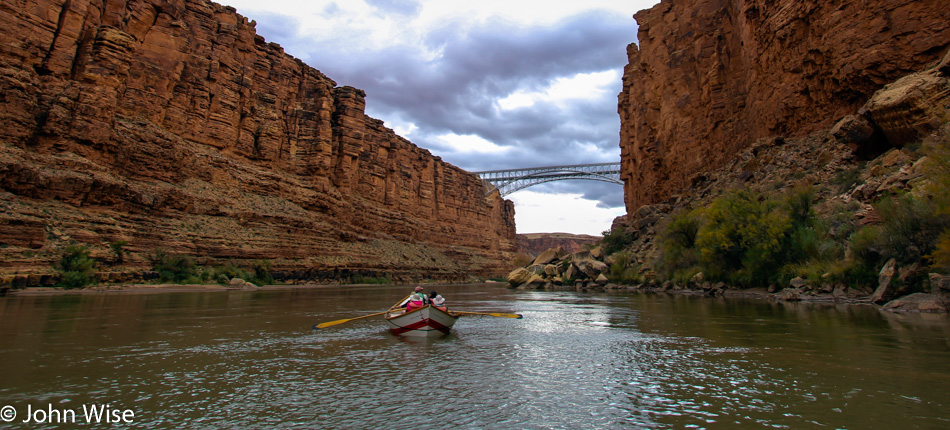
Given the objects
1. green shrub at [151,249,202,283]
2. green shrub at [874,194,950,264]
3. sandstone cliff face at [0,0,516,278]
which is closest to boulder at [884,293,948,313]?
green shrub at [874,194,950,264]

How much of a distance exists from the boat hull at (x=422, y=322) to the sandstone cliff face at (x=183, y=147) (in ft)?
66.0

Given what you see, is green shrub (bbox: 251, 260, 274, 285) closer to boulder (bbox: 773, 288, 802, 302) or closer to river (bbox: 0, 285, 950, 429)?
river (bbox: 0, 285, 950, 429)

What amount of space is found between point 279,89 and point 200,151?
12378 millimetres

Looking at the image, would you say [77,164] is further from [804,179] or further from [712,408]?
[804,179]

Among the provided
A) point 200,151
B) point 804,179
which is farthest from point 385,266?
point 804,179

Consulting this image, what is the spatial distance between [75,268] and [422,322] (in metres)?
20.6

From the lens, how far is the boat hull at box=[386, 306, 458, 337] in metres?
8.77

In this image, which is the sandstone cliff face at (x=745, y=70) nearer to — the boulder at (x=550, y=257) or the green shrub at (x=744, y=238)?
the green shrub at (x=744, y=238)

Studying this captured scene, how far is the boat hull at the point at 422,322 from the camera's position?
8.77 m

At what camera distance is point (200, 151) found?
3609 cm

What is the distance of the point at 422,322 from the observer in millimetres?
8867

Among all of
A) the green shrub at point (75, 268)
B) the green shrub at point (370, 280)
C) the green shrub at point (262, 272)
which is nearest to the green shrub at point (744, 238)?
the green shrub at point (75, 268)

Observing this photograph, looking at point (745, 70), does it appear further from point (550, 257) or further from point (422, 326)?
point (422, 326)

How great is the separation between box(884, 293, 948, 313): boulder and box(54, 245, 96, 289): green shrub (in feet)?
91.7
